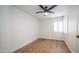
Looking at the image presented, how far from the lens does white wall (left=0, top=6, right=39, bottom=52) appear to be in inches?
80.9

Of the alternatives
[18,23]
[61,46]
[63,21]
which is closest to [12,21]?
[18,23]

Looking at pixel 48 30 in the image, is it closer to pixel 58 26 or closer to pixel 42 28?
pixel 42 28

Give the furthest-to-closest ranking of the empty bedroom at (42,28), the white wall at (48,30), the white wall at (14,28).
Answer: the white wall at (48,30)
the empty bedroom at (42,28)
the white wall at (14,28)

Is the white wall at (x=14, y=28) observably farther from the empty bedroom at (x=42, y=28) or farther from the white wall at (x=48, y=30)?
the white wall at (x=48, y=30)

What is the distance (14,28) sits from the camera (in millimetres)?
2539

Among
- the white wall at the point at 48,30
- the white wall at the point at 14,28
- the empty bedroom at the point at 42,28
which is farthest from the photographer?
the white wall at the point at 48,30

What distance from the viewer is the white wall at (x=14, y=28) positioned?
6.74ft

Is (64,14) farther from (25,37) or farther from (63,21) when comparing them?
(25,37)

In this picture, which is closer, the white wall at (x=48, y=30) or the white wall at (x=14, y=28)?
the white wall at (x=14, y=28)

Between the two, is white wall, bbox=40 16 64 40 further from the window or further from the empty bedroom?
the window

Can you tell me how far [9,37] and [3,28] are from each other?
38 cm

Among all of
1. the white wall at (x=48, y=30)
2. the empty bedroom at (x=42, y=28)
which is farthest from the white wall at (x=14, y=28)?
the white wall at (x=48, y=30)
